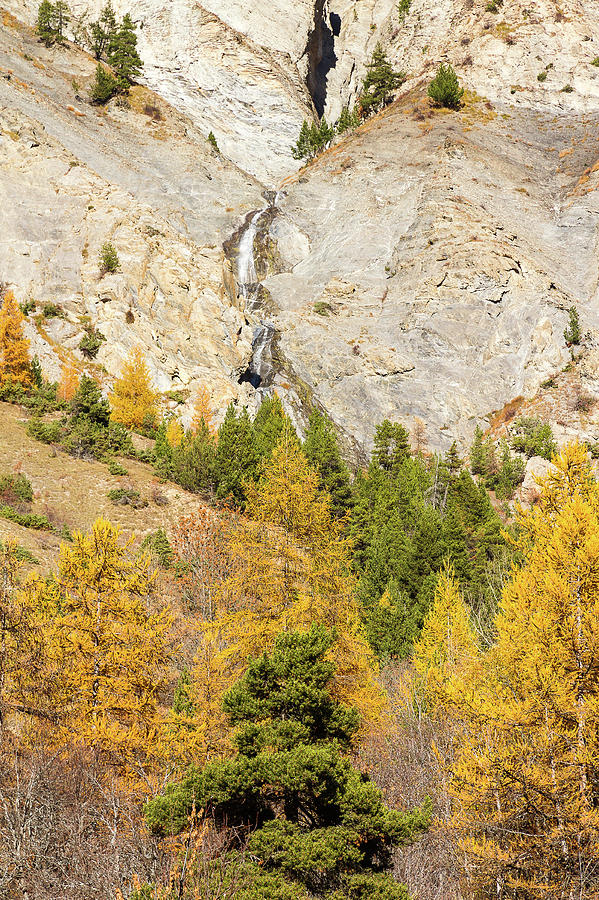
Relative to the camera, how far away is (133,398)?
5012cm

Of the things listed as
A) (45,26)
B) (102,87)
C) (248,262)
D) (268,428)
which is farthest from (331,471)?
(45,26)

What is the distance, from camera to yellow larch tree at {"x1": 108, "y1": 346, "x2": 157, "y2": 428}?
48.8m

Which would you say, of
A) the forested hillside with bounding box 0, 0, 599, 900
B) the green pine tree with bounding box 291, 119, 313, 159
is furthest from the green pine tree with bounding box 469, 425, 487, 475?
the green pine tree with bounding box 291, 119, 313, 159

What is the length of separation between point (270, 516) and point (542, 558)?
738cm

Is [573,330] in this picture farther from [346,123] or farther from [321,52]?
[321,52]

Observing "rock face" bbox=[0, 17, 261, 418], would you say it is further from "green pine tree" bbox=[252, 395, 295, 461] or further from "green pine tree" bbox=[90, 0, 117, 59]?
"green pine tree" bbox=[90, 0, 117, 59]

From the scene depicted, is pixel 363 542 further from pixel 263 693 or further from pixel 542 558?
pixel 263 693

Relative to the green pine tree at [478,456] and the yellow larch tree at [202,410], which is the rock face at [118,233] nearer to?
the yellow larch tree at [202,410]

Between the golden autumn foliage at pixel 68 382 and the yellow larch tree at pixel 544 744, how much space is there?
38707 millimetres

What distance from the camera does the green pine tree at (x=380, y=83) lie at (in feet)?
318

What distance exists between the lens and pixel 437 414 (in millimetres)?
59000

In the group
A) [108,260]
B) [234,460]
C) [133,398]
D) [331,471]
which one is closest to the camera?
[234,460]

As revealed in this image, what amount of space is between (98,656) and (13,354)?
35504mm

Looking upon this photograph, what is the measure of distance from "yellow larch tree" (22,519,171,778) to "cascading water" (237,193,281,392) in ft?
148
